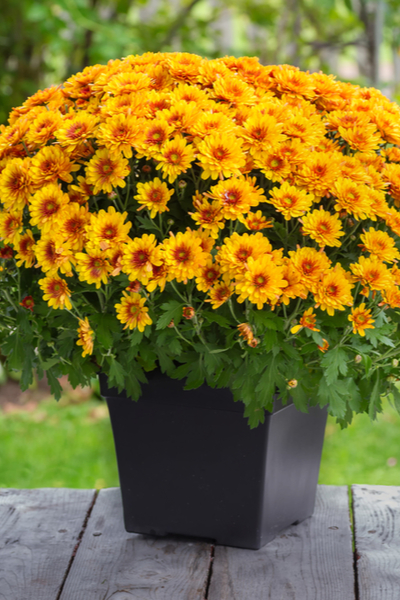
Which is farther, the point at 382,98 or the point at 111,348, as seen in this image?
the point at 382,98

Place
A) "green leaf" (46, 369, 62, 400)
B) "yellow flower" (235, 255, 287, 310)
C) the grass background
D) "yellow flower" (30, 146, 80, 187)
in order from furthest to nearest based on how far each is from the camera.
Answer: the grass background, "green leaf" (46, 369, 62, 400), "yellow flower" (30, 146, 80, 187), "yellow flower" (235, 255, 287, 310)

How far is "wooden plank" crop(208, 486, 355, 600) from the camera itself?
3.57ft

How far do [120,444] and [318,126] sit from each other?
68 cm

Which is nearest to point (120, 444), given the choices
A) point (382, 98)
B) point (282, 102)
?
point (282, 102)

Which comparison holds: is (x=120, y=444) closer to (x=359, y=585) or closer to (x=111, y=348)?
(x=111, y=348)

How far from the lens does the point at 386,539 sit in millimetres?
1253

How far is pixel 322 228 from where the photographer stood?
3.26ft

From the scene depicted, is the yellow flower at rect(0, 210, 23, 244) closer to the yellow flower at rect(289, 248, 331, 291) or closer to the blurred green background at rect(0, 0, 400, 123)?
the yellow flower at rect(289, 248, 331, 291)

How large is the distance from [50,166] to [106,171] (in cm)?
10

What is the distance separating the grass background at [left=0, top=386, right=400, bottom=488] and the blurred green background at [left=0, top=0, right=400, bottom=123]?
1431 millimetres

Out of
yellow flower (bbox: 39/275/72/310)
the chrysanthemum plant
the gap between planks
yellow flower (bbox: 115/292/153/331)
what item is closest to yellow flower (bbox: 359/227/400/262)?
the chrysanthemum plant

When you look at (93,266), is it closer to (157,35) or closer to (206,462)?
(206,462)

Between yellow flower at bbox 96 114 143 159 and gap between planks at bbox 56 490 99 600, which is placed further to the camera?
gap between planks at bbox 56 490 99 600

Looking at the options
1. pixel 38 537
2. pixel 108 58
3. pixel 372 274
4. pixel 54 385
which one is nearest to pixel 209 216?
pixel 372 274
